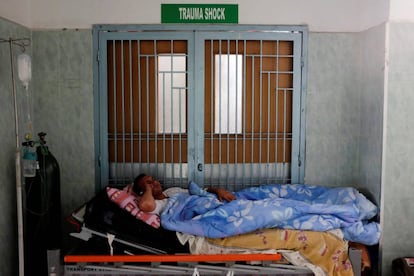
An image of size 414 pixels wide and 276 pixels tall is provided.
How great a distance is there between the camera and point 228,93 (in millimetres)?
3711

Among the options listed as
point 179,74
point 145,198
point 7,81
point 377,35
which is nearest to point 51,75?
point 7,81

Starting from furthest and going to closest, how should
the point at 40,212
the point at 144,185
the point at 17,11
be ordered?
the point at 17,11 < the point at 144,185 < the point at 40,212

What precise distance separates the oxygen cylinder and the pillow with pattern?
0.45 metres

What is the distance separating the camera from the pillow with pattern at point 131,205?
2.90 meters

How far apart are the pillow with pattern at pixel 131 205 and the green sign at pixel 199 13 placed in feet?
4.76

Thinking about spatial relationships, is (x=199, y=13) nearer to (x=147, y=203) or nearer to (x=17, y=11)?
(x=17, y=11)

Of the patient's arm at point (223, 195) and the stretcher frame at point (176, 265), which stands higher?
the patient's arm at point (223, 195)

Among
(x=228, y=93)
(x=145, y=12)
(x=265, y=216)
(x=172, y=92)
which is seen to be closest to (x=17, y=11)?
(x=145, y=12)

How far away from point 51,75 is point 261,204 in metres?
1.98

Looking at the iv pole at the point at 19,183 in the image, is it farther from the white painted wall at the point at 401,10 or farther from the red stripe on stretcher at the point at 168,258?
the white painted wall at the point at 401,10

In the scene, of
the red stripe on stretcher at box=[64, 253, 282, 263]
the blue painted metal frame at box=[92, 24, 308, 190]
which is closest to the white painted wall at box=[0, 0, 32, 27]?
the blue painted metal frame at box=[92, 24, 308, 190]

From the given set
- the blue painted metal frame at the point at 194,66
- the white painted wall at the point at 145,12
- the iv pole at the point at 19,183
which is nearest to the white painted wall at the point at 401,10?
the white painted wall at the point at 145,12

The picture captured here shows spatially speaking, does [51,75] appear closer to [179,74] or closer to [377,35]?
[179,74]

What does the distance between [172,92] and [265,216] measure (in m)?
1.37
